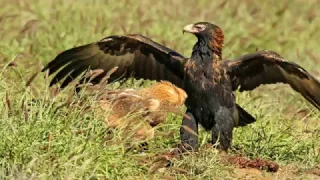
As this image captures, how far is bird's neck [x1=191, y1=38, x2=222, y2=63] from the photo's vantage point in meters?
8.91

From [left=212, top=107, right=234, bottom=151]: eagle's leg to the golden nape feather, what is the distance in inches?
13.9

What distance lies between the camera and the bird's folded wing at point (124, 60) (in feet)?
30.5

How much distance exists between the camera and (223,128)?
8.88 m

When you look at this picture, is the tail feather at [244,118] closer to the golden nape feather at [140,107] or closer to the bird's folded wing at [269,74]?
the bird's folded wing at [269,74]

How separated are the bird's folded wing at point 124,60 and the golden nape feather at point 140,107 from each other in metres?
0.22

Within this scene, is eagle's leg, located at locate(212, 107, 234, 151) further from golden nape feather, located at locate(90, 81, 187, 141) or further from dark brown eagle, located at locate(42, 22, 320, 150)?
golden nape feather, located at locate(90, 81, 187, 141)

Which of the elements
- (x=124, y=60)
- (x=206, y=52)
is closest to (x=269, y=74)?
(x=206, y=52)

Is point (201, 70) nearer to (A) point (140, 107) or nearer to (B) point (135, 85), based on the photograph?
(A) point (140, 107)

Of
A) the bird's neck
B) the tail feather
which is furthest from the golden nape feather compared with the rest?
the tail feather

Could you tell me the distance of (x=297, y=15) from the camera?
17.4 m

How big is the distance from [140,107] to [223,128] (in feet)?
2.83

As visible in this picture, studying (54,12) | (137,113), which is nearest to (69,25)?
(54,12)

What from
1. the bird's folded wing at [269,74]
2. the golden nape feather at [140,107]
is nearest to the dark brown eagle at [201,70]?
the bird's folded wing at [269,74]

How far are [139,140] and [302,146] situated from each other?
205 centimetres
